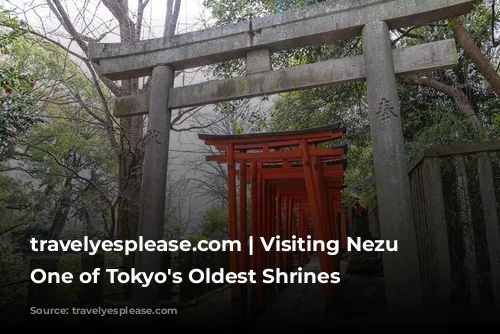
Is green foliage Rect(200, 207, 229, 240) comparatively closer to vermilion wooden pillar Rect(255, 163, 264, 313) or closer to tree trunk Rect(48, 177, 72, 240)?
tree trunk Rect(48, 177, 72, 240)

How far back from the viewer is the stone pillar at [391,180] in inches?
172

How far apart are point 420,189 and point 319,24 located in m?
2.73

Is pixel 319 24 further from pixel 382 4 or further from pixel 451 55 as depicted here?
pixel 451 55

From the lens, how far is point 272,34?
569 centimetres

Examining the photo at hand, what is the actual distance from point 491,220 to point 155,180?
439 centimetres

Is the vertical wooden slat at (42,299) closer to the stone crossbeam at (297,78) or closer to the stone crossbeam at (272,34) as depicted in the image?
the stone crossbeam at (297,78)

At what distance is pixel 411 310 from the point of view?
13.9ft

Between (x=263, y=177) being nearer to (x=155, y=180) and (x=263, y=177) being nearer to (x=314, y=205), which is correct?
(x=314, y=205)

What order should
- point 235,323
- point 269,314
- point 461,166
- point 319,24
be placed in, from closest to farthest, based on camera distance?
point 461,166
point 319,24
point 235,323
point 269,314

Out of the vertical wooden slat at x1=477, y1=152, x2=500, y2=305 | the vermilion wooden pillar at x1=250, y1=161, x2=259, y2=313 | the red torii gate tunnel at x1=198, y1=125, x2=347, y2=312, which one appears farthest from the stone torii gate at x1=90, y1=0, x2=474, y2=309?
the vermilion wooden pillar at x1=250, y1=161, x2=259, y2=313

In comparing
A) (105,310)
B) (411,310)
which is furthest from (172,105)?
(411,310)

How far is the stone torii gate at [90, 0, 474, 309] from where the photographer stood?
179 inches

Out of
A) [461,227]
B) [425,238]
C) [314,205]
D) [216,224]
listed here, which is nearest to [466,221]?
[461,227]

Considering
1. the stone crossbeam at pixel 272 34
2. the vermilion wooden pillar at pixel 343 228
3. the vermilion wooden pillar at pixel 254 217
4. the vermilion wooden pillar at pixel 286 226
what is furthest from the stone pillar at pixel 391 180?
the vermilion wooden pillar at pixel 343 228
